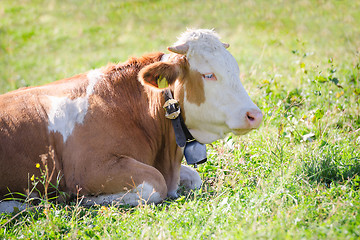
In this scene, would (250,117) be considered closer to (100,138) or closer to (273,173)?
(273,173)

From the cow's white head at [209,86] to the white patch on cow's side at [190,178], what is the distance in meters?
0.63

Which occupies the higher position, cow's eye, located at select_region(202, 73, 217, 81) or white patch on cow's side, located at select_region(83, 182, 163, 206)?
cow's eye, located at select_region(202, 73, 217, 81)

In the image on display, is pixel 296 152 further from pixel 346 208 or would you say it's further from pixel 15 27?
pixel 15 27

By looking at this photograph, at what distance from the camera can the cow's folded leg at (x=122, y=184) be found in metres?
4.27

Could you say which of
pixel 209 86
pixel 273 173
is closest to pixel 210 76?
pixel 209 86

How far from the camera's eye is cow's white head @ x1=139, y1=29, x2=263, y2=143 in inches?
169

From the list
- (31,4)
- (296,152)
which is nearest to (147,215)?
(296,152)

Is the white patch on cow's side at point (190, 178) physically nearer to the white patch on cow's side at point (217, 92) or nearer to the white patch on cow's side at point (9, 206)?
the white patch on cow's side at point (217, 92)

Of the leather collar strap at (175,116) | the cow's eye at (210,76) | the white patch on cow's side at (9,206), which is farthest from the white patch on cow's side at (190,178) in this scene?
the white patch on cow's side at (9,206)

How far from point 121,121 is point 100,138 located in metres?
0.31

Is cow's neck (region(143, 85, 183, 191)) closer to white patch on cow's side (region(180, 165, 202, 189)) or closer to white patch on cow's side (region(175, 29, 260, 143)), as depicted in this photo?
white patch on cow's side (region(180, 165, 202, 189))

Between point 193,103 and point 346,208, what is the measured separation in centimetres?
188

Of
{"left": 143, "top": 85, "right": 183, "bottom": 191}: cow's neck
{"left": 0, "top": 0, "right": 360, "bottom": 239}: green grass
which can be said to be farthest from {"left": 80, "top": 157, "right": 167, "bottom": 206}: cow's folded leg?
{"left": 143, "top": 85, "right": 183, "bottom": 191}: cow's neck

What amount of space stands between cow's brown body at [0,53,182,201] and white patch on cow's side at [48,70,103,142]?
0.17 feet
